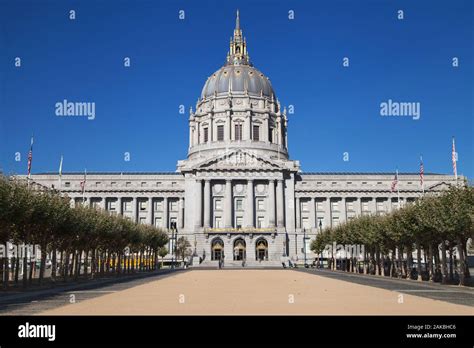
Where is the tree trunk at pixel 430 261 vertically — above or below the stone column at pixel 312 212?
below

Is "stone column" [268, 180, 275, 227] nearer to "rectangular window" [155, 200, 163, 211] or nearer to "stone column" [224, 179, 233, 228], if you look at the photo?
"stone column" [224, 179, 233, 228]

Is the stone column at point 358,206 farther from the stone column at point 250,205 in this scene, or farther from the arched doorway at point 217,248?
the arched doorway at point 217,248

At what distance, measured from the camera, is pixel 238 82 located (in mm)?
→ 153500

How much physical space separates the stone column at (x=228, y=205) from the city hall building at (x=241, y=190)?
0.78 feet

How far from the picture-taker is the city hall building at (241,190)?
117500 mm

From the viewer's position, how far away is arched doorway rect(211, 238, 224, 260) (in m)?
116

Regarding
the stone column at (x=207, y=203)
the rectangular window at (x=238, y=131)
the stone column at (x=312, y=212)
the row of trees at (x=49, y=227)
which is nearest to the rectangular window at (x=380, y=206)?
the stone column at (x=312, y=212)

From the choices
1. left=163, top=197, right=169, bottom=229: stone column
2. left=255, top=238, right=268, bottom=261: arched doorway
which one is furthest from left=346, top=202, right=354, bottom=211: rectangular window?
left=163, top=197, right=169, bottom=229: stone column

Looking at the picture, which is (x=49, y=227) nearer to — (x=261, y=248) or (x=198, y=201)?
(x=261, y=248)

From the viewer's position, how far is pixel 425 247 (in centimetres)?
5300

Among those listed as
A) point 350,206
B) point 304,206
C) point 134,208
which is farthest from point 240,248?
point 350,206

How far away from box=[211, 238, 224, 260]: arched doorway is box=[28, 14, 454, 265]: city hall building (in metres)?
0.23

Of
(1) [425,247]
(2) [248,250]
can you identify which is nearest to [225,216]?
(2) [248,250]
